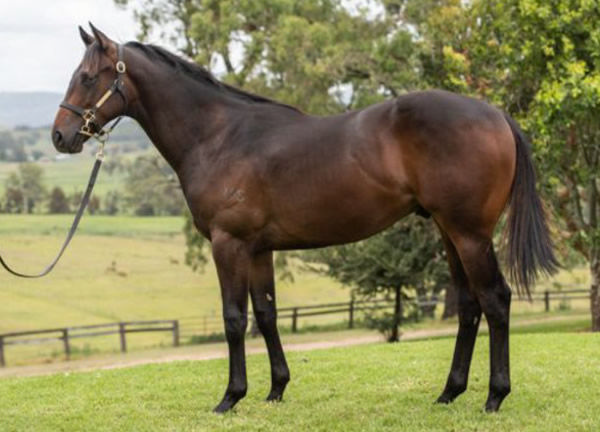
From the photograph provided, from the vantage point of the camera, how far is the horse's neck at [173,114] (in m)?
6.52

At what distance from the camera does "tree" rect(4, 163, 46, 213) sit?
228ft

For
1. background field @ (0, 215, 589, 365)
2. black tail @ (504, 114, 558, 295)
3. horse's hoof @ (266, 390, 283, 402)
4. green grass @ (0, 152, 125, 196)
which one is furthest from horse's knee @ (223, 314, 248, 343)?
green grass @ (0, 152, 125, 196)

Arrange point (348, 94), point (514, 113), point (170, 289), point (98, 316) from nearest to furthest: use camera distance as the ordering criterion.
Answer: point (514, 113) → point (348, 94) → point (98, 316) → point (170, 289)

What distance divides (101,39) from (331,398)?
144 inches

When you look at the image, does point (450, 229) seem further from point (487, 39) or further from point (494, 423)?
point (487, 39)

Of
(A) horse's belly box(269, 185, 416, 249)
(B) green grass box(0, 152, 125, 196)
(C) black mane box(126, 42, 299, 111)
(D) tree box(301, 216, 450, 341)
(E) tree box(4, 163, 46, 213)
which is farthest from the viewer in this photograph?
(B) green grass box(0, 152, 125, 196)

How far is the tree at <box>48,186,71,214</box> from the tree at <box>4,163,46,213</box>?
67.4 inches

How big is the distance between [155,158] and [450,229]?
1119 inches

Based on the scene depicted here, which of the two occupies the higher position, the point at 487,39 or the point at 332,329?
the point at 487,39

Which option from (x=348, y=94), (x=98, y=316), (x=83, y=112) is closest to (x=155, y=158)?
(x=348, y=94)

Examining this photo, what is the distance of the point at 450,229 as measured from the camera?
5.80 metres

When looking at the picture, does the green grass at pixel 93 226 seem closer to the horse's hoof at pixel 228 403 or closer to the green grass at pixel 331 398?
the green grass at pixel 331 398

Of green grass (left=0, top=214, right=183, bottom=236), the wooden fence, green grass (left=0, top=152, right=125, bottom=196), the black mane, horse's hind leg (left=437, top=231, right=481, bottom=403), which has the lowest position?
the wooden fence

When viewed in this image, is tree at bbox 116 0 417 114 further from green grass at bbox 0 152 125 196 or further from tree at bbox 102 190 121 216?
green grass at bbox 0 152 125 196
